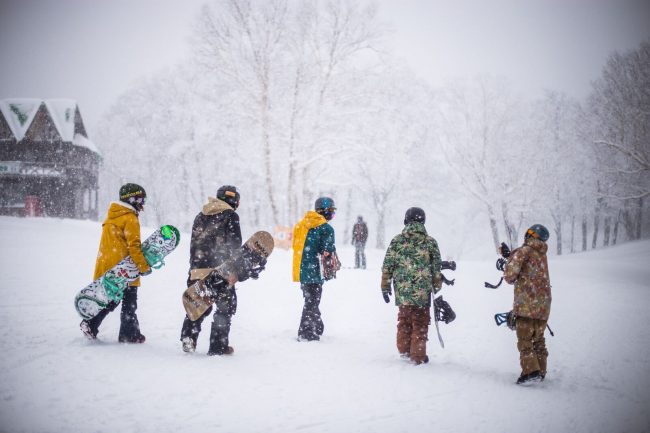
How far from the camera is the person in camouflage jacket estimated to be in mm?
4875

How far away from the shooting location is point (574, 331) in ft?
23.8

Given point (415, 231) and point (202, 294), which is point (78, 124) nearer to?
point (202, 294)

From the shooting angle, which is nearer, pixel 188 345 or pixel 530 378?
pixel 530 378

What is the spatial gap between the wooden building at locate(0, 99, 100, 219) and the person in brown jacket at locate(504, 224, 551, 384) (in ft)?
101

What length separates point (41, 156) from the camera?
92.7 ft

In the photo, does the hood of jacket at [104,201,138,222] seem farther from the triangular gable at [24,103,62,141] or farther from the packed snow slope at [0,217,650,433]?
the triangular gable at [24,103,62,141]

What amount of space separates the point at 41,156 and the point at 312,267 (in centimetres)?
3153

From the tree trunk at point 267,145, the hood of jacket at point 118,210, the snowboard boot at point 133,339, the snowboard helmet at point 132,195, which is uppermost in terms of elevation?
the tree trunk at point 267,145

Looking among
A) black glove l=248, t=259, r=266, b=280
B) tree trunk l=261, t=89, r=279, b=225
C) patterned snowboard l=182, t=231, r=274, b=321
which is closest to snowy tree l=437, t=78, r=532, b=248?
tree trunk l=261, t=89, r=279, b=225

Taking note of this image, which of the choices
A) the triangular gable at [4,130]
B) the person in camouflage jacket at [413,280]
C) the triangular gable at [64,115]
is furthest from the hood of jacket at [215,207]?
the triangular gable at [4,130]

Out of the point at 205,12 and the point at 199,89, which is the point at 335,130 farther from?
the point at 199,89

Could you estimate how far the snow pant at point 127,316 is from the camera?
4695 millimetres

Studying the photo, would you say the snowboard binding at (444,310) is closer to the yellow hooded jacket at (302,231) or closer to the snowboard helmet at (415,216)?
the snowboard helmet at (415,216)

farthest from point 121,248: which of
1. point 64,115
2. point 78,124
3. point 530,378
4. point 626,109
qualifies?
point 78,124
